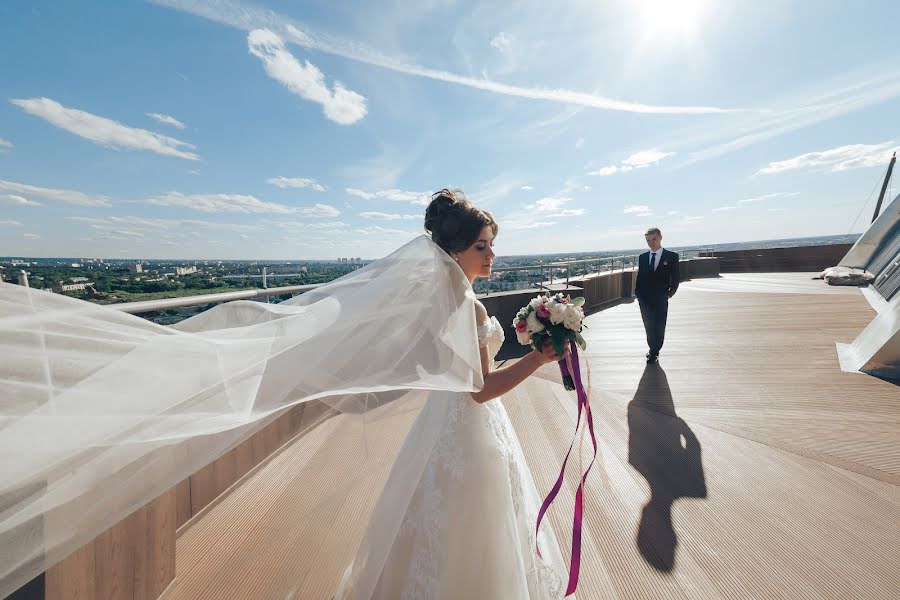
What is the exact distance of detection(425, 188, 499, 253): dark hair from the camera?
1691mm

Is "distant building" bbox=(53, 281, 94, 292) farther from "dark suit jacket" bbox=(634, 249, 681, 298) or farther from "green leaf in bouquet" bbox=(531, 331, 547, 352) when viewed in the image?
"dark suit jacket" bbox=(634, 249, 681, 298)

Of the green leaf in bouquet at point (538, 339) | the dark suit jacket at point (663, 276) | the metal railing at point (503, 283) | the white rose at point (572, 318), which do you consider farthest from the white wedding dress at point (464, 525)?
the dark suit jacket at point (663, 276)

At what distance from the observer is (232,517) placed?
2.40 m

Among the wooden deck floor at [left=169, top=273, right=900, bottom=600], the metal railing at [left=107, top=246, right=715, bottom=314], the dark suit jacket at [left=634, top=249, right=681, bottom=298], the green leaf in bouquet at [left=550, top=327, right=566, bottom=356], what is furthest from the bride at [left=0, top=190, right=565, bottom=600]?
the dark suit jacket at [left=634, top=249, right=681, bottom=298]

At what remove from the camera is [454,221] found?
171 cm

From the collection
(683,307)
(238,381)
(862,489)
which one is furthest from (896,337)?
(238,381)

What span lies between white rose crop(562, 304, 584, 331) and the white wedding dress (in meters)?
0.34

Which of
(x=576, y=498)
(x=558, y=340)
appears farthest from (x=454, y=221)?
(x=576, y=498)

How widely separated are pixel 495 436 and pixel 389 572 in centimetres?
67

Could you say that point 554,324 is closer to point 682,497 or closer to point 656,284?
point 682,497

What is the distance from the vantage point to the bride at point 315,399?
85 centimetres

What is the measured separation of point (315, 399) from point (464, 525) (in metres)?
0.77

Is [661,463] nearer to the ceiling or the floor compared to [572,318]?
nearer to the floor

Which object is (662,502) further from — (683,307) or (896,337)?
(683,307)
